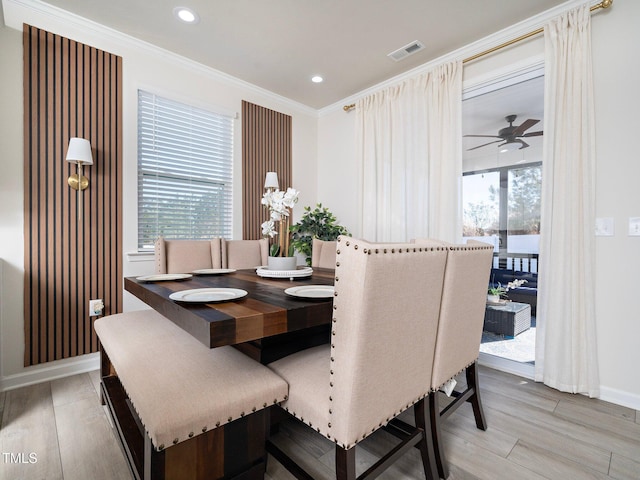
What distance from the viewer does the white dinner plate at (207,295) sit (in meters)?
1.12

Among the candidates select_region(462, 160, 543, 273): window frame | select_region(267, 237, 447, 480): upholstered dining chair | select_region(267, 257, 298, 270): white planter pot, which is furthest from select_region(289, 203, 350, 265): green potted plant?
select_region(267, 237, 447, 480): upholstered dining chair

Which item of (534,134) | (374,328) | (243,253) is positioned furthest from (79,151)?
(534,134)

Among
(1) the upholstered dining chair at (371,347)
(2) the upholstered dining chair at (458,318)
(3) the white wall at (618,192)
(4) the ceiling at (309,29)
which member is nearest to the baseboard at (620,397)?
(3) the white wall at (618,192)

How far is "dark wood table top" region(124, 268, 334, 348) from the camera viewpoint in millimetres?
886

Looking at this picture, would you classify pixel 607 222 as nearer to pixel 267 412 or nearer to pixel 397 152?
pixel 397 152

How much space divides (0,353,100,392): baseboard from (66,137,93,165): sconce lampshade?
4.97 feet

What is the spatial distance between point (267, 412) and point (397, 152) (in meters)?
2.74

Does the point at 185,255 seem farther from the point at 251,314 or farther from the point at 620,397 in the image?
the point at 620,397

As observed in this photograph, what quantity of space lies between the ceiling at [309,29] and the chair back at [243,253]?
1761mm

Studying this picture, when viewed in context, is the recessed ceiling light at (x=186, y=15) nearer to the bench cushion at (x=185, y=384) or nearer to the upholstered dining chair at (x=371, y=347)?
the bench cushion at (x=185, y=384)

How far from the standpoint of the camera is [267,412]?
3.84 feet

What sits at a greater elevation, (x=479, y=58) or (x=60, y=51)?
(x=479, y=58)

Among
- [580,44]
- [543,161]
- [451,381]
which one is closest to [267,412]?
[451,381]

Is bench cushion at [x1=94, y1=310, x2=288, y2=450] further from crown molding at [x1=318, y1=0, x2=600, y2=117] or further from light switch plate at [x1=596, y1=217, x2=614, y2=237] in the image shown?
crown molding at [x1=318, y1=0, x2=600, y2=117]
